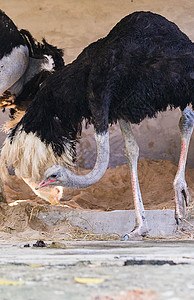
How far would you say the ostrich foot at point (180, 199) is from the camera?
3.02m

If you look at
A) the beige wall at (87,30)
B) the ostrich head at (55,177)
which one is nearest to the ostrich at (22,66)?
the ostrich head at (55,177)

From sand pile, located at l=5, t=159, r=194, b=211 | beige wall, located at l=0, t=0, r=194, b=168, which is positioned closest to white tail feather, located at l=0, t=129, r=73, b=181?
sand pile, located at l=5, t=159, r=194, b=211

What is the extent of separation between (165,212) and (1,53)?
1856 mm

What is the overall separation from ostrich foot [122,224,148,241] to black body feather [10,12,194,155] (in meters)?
0.67

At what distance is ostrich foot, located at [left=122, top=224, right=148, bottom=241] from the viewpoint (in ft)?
9.28

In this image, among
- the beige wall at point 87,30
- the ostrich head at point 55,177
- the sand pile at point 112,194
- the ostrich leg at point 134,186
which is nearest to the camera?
the ostrich head at point 55,177

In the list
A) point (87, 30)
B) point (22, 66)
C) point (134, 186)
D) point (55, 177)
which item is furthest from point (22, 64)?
point (87, 30)

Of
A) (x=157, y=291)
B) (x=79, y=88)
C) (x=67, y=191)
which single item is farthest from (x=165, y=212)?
(x=157, y=291)

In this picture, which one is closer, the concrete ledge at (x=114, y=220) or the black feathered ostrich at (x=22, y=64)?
the concrete ledge at (x=114, y=220)

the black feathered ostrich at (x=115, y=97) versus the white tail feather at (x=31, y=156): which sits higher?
the black feathered ostrich at (x=115, y=97)

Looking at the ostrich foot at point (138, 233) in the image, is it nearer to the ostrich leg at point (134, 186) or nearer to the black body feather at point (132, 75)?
the ostrich leg at point (134, 186)

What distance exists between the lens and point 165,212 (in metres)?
3.54

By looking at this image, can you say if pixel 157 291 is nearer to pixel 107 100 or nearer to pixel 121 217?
pixel 107 100

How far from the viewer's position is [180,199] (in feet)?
9.96
